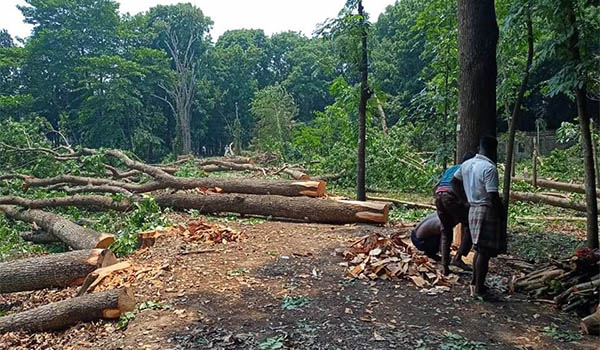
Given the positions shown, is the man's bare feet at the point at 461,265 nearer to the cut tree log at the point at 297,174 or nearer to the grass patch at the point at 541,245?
the grass patch at the point at 541,245

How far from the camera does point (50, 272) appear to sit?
585cm

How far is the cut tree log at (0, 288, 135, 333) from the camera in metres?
4.41

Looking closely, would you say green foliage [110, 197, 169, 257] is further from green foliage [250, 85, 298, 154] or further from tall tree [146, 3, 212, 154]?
tall tree [146, 3, 212, 154]

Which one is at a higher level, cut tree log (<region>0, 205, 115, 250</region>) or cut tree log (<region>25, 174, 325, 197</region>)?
cut tree log (<region>25, 174, 325, 197</region>)

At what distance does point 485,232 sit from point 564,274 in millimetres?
1014

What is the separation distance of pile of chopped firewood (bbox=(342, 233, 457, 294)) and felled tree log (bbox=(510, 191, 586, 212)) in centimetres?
522

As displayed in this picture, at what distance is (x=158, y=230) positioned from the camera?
288 inches

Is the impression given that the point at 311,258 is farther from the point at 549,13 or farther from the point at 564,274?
the point at 549,13

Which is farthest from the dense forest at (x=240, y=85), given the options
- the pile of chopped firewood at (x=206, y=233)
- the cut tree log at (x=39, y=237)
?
the cut tree log at (x=39, y=237)

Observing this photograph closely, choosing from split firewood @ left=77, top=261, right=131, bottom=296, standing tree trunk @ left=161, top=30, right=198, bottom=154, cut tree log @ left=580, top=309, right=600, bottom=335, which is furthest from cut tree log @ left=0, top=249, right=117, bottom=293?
standing tree trunk @ left=161, top=30, right=198, bottom=154

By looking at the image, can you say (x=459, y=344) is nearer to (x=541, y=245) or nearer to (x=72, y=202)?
(x=541, y=245)

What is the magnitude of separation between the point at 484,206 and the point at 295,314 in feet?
6.71

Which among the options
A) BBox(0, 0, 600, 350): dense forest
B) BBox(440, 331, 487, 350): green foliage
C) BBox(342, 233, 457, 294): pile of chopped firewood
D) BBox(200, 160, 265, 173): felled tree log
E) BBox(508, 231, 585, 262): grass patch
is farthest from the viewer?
BBox(200, 160, 265, 173): felled tree log

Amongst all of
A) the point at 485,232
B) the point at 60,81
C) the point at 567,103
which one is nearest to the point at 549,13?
the point at 485,232
